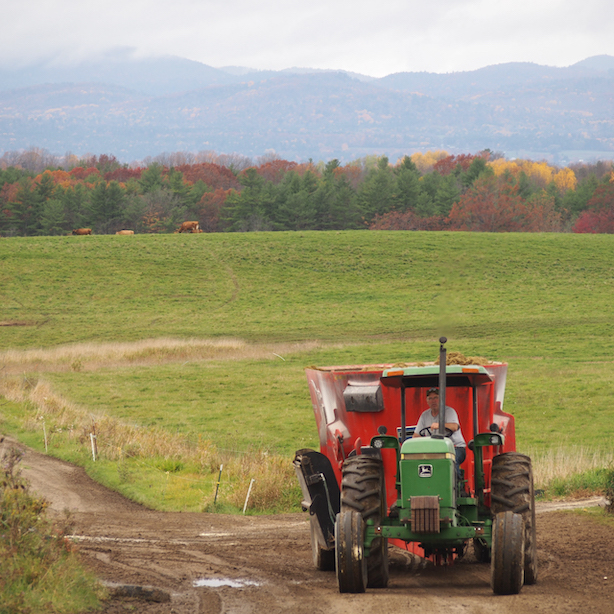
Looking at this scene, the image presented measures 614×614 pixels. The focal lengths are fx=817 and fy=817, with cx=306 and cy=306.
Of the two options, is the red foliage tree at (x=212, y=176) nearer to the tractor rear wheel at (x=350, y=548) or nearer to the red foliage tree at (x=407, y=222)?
the red foliage tree at (x=407, y=222)

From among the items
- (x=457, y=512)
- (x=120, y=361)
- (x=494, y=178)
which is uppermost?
(x=494, y=178)

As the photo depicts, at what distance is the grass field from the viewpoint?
24.2m

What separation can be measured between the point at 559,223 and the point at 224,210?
4637cm

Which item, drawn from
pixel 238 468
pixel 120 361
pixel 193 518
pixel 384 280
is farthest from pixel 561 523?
pixel 384 280

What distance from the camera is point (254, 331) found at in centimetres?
5266

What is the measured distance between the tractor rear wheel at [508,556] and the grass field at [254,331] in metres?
2.16

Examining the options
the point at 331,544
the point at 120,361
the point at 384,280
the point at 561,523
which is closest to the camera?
the point at 331,544

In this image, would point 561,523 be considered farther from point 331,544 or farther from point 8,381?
point 8,381

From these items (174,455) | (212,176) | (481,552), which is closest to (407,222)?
(212,176)

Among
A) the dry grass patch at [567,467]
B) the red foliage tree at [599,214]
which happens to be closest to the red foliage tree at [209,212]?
the red foliage tree at [599,214]

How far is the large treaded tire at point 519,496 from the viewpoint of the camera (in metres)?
9.22

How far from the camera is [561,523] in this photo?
13.6 metres

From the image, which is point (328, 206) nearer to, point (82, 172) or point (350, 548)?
point (82, 172)

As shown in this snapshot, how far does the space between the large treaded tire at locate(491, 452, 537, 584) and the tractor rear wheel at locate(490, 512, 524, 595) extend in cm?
55
